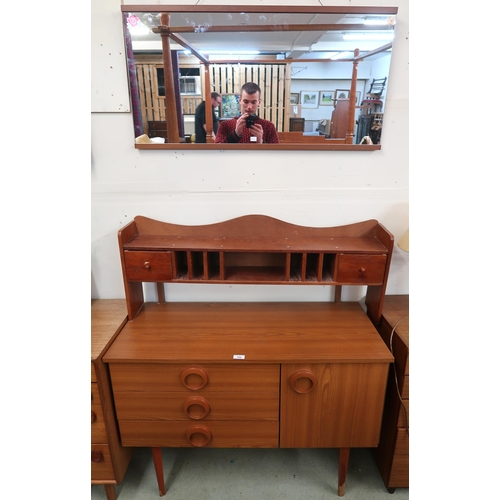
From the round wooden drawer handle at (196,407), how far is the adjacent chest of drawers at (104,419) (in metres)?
0.29

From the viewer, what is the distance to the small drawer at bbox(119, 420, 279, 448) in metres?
1.31

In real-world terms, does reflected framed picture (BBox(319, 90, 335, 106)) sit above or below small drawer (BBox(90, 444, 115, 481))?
above

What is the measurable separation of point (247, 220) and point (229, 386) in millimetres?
660

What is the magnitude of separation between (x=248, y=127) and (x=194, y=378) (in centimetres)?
97

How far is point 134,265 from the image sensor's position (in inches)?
54.2

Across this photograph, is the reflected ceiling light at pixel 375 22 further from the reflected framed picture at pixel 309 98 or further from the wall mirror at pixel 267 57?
the reflected framed picture at pixel 309 98

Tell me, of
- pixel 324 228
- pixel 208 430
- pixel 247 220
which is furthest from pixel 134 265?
pixel 324 228

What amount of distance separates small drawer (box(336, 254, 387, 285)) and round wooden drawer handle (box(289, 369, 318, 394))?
1.23ft

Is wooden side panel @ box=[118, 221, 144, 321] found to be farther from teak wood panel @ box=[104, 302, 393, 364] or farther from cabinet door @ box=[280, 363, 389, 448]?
cabinet door @ box=[280, 363, 389, 448]

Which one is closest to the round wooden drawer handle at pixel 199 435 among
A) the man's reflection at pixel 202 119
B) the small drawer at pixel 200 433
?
the small drawer at pixel 200 433

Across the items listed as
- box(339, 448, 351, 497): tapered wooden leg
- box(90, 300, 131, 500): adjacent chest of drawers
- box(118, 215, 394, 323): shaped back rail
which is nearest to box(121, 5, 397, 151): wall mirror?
box(118, 215, 394, 323): shaped back rail

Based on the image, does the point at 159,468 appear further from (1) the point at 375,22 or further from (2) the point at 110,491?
(1) the point at 375,22

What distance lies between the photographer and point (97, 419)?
50.0 inches
